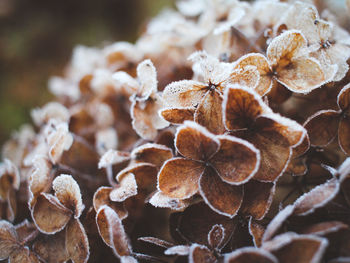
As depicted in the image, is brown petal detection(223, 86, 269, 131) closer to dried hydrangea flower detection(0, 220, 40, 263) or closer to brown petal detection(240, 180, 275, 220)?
brown petal detection(240, 180, 275, 220)

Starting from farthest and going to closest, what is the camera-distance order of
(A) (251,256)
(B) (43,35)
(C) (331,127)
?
(B) (43,35), (C) (331,127), (A) (251,256)

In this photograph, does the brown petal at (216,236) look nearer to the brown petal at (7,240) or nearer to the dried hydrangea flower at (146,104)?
the dried hydrangea flower at (146,104)

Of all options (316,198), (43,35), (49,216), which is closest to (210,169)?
(316,198)

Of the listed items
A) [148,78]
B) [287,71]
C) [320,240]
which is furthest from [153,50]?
[320,240]

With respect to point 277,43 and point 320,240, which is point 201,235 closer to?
point 320,240

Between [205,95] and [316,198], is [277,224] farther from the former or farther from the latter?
Result: [205,95]
